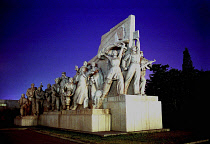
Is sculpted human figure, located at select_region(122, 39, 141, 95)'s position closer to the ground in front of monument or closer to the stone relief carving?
the stone relief carving

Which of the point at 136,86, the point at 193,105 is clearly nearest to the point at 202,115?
the point at 193,105

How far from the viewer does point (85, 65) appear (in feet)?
37.7

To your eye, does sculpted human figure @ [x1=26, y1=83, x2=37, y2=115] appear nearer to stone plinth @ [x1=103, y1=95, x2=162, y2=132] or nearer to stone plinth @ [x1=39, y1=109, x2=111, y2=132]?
stone plinth @ [x1=39, y1=109, x2=111, y2=132]

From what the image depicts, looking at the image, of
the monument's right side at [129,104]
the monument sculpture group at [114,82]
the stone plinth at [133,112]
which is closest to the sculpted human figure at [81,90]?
the monument sculpture group at [114,82]

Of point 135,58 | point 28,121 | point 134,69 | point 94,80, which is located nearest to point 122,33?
point 135,58

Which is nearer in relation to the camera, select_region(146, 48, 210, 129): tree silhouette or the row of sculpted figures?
the row of sculpted figures

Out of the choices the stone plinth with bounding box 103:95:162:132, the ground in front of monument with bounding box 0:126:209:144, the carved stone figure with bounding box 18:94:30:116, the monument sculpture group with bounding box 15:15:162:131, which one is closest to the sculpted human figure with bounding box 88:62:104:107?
the monument sculpture group with bounding box 15:15:162:131

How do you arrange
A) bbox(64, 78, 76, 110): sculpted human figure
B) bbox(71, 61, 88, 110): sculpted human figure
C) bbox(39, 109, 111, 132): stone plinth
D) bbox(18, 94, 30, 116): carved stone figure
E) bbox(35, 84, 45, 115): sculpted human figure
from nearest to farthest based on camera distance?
bbox(39, 109, 111, 132): stone plinth
bbox(71, 61, 88, 110): sculpted human figure
bbox(64, 78, 76, 110): sculpted human figure
bbox(35, 84, 45, 115): sculpted human figure
bbox(18, 94, 30, 116): carved stone figure

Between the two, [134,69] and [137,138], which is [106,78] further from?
[137,138]

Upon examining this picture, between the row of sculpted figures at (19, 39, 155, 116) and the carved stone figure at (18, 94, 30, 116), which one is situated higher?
the row of sculpted figures at (19, 39, 155, 116)

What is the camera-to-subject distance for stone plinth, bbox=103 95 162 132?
8672 mm

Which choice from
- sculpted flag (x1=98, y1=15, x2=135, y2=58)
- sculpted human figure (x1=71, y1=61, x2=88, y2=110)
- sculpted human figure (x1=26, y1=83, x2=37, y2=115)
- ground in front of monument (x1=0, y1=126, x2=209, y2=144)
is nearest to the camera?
ground in front of monument (x1=0, y1=126, x2=209, y2=144)

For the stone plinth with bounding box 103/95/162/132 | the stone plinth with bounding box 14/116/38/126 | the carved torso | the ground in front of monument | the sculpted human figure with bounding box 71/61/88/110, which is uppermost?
the carved torso

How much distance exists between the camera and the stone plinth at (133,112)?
8672 mm
